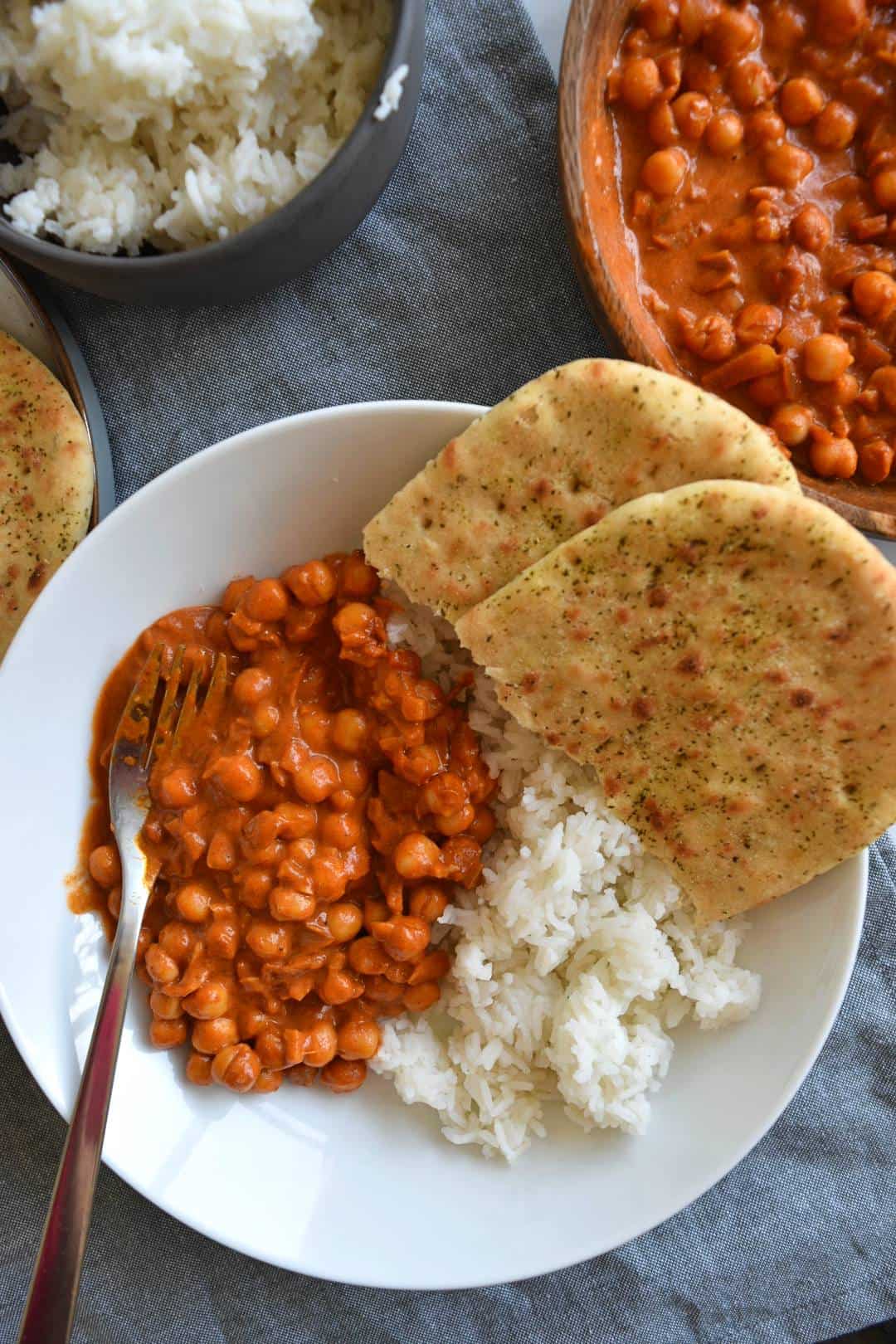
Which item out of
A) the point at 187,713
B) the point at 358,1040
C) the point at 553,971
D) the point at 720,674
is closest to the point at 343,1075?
the point at 358,1040

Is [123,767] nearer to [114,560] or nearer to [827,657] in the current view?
[114,560]

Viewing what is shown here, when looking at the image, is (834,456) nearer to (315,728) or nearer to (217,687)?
(315,728)

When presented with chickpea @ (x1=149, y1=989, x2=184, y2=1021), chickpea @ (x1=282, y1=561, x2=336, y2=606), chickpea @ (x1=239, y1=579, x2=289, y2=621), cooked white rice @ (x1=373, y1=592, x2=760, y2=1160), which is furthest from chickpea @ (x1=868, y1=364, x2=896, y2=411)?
chickpea @ (x1=149, y1=989, x2=184, y2=1021)

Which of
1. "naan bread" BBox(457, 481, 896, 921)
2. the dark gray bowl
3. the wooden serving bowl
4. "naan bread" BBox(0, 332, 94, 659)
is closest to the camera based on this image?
"naan bread" BBox(457, 481, 896, 921)

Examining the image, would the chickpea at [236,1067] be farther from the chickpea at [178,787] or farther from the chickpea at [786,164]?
the chickpea at [786,164]

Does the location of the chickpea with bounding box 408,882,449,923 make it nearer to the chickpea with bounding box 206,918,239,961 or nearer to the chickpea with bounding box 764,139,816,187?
the chickpea with bounding box 206,918,239,961

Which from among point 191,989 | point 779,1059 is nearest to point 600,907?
point 779,1059
